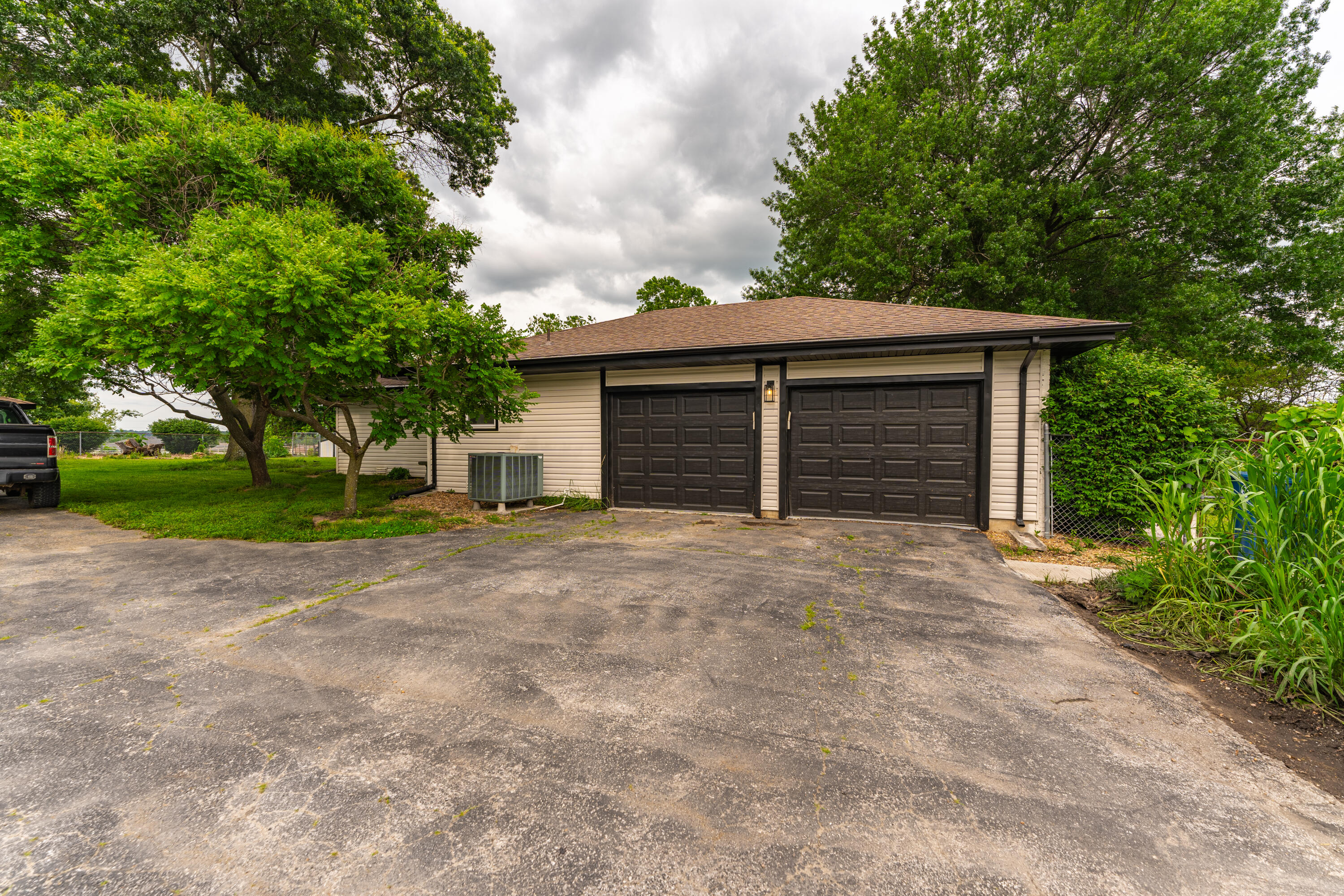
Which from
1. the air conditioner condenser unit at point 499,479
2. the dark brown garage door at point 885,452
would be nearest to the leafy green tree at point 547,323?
the air conditioner condenser unit at point 499,479

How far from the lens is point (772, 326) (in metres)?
8.13

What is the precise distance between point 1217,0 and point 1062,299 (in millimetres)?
7072

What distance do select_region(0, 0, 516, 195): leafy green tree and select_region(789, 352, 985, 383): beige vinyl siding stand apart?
10.4 m

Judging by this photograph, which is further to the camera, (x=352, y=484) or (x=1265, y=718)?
(x=352, y=484)

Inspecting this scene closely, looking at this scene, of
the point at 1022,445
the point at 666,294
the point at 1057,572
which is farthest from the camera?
the point at 666,294

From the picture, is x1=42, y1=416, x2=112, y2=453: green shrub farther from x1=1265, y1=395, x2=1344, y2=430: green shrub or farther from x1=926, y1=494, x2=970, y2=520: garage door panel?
x1=1265, y1=395, x2=1344, y2=430: green shrub

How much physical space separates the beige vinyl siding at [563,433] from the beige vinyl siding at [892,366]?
3.68 m

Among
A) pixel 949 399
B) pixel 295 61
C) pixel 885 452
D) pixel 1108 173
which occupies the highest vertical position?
pixel 295 61

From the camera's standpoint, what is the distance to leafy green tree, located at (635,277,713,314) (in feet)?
84.8

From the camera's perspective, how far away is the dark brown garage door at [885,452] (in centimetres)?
662

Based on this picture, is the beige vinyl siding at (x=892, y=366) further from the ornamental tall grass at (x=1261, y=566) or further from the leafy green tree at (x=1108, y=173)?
the leafy green tree at (x=1108, y=173)

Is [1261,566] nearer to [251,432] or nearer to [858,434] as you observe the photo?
[858,434]

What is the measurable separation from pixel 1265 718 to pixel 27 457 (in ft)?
44.9

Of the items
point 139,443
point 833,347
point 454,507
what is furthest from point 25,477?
point 139,443
